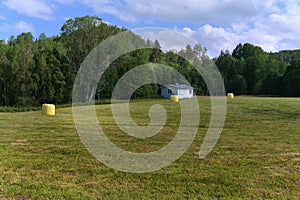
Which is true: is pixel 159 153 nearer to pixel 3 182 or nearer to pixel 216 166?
pixel 216 166

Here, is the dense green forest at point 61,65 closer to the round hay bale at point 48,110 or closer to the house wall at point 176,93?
the house wall at point 176,93

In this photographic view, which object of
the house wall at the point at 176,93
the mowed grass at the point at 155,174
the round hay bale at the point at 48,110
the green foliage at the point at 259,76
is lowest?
the mowed grass at the point at 155,174

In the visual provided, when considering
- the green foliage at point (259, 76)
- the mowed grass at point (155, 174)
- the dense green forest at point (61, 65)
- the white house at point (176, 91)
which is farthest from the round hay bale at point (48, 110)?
the green foliage at point (259, 76)

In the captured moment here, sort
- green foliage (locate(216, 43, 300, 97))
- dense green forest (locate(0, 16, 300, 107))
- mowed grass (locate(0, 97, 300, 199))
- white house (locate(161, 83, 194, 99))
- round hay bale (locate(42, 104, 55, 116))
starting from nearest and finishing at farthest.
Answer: mowed grass (locate(0, 97, 300, 199))
round hay bale (locate(42, 104, 55, 116))
dense green forest (locate(0, 16, 300, 107))
white house (locate(161, 83, 194, 99))
green foliage (locate(216, 43, 300, 97))

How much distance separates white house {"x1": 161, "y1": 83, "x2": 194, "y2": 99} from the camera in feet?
148

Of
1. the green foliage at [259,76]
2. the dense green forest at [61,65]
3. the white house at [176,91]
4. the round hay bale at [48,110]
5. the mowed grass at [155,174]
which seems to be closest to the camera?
the mowed grass at [155,174]

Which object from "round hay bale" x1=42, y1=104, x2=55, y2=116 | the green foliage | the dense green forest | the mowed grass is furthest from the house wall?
the mowed grass

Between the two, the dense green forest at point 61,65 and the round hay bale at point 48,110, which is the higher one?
the dense green forest at point 61,65

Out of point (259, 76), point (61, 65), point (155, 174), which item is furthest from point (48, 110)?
point (259, 76)

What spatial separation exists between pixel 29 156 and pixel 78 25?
37.3m

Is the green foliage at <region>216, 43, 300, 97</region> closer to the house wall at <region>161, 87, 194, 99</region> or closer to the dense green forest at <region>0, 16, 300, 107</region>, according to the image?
the house wall at <region>161, 87, 194, 99</region>

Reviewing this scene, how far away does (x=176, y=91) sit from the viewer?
45.0 m

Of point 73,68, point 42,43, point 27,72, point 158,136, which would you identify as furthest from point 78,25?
point 158,136

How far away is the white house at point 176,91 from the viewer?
45125mm
